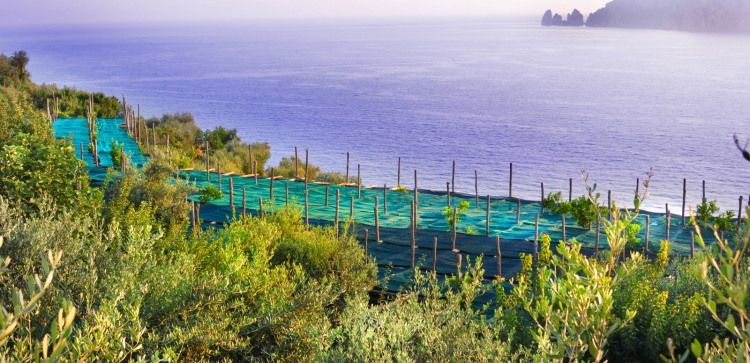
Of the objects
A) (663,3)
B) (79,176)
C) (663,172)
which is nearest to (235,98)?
(663,172)

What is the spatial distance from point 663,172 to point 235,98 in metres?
42.6

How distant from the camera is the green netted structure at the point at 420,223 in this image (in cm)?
928

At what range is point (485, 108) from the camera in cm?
5688

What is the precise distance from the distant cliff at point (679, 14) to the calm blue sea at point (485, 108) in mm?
39078

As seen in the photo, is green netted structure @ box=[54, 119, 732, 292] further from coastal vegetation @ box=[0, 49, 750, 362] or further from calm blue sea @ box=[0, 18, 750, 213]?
calm blue sea @ box=[0, 18, 750, 213]

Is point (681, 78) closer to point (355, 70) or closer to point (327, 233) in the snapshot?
point (355, 70)

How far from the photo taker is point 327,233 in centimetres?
786

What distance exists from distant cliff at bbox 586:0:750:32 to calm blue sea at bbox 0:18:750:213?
1538 inches

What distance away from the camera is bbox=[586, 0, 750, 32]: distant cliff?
13862 centimetres

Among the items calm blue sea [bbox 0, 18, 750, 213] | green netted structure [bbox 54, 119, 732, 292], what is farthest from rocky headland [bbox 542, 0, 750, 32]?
green netted structure [bbox 54, 119, 732, 292]

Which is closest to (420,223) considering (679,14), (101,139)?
(101,139)

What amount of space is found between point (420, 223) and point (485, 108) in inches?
1808

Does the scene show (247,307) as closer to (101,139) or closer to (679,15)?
(101,139)

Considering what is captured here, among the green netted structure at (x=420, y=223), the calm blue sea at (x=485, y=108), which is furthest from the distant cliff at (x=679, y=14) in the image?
the green netted structure at (x=420, y=223)
